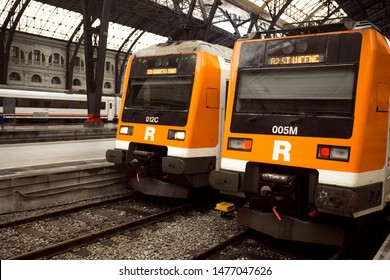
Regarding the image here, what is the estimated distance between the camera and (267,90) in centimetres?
502

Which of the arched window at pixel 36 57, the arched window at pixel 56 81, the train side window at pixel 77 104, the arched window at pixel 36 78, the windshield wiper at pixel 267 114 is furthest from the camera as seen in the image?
the arched window at pixel 56 81

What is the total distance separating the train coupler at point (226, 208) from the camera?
6395 millimetres

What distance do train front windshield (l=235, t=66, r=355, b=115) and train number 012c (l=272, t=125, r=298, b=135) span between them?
205mm

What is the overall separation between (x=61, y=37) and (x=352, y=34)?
130ft

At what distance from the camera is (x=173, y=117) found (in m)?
6.73

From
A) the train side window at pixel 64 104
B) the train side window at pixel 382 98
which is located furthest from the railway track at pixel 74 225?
the train side window at pixel 64 104

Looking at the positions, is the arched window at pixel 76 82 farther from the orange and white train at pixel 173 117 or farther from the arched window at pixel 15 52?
the orange and white train at pixel 173 117

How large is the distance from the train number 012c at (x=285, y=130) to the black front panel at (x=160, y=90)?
6.94ft

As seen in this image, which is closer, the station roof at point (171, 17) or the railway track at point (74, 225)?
the railway track at point (74, 225)

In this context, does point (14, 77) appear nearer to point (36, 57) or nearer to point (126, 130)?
point (36, 57)

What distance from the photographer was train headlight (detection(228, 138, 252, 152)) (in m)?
5.01

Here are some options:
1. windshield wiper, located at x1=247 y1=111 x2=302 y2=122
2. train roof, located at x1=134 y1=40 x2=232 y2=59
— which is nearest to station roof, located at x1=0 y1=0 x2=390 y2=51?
train roof, located at x1=134 y1=40 x2=232 y2=59
